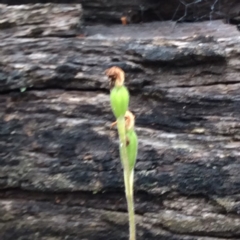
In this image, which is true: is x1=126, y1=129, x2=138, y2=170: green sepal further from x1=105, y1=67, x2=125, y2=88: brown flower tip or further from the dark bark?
the dark bark

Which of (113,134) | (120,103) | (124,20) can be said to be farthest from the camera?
(124,20)

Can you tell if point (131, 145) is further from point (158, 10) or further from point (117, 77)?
point (158, 10)

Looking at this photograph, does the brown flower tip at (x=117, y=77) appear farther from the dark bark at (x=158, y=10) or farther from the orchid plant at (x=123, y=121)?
the dark bark at (x=158, y=10)

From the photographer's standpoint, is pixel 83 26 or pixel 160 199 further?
pixel 83 26

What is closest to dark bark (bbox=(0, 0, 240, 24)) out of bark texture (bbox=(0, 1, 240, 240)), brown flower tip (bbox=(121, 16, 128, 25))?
brown flower tip (bbox=(121, 16, 128, 25))

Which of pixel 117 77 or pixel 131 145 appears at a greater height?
pixel 117 77

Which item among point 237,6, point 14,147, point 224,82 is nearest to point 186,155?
point 224,82

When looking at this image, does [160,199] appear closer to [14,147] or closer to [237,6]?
[14,147]

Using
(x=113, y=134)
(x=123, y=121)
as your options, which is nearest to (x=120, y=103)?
(x=123, y=121)

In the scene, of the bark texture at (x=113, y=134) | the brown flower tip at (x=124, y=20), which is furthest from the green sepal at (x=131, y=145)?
the brown flower tip at (x=124, y=20)
